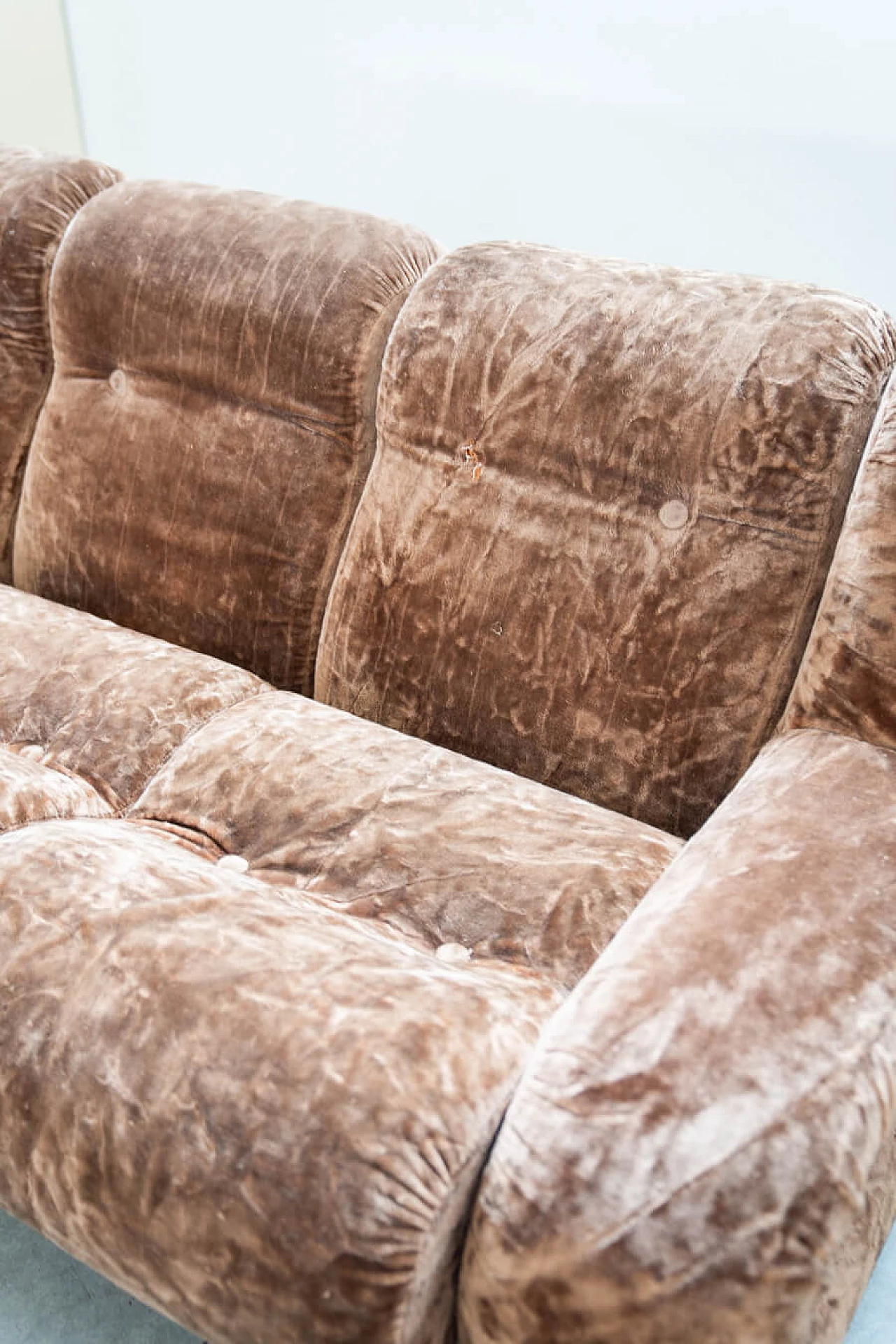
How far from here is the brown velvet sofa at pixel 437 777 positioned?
80 cm

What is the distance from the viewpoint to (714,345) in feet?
4.25

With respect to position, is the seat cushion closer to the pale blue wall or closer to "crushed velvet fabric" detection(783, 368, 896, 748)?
"crushed velvet fabric" detection(783, 368, 896, 748)

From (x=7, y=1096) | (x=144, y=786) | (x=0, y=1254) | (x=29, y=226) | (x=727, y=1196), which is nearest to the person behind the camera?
(x=727, y=1196)

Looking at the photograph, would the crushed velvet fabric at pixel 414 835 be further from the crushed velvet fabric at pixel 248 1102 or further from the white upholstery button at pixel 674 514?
the white upholstery button at pixel 674 514

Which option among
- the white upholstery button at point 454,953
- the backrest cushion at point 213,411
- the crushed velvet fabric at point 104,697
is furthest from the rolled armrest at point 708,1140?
the backrest cushion at point 213,411

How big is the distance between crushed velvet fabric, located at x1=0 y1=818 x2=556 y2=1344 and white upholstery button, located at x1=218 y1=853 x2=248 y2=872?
0.19 meters

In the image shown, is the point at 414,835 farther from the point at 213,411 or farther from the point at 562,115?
the point at 562,115

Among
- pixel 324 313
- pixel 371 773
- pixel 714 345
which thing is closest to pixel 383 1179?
pixel 371 773

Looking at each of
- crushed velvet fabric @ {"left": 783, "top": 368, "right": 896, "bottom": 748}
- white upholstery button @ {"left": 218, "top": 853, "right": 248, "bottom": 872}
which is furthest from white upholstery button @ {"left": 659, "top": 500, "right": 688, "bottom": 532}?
white upholstery button @ {"left": 218, "top": 853, "right": 248, "bottom": 872}

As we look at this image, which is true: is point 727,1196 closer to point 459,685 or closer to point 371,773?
point 371,773

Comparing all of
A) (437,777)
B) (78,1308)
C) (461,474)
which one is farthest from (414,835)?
(78,1308)

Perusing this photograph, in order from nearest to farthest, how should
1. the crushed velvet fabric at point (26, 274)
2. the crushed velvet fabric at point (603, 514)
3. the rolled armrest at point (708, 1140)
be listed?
the rolled armrest at point (708, 1140) < the crushed velvet fabric at point (603, 514) < the crushed velvet fabric at point (26, 274)

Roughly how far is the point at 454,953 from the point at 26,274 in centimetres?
127

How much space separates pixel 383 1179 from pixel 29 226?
152 centimetres
